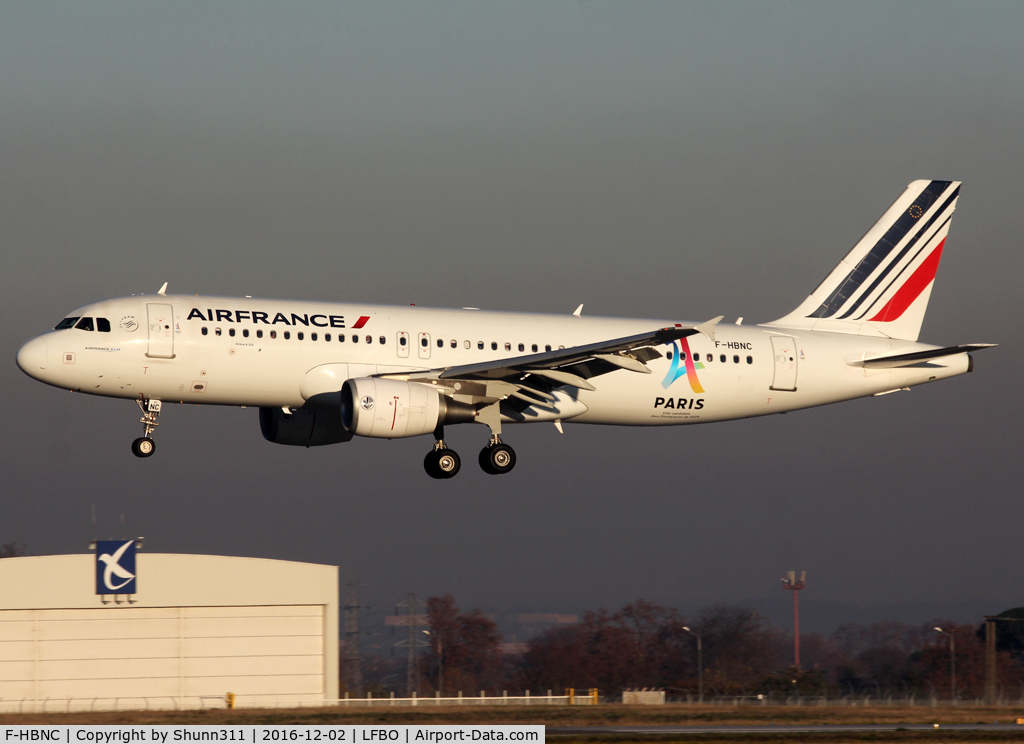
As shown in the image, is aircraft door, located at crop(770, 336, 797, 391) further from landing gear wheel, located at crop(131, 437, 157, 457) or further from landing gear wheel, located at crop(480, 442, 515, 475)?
landing gear wheel, located at crop(131, 437, 157, 457)

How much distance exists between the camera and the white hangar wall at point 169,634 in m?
54.3

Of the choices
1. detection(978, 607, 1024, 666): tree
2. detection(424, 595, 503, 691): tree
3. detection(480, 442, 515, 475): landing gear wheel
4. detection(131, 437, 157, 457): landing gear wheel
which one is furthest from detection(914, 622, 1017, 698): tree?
detection(131, 437, 157, 457): landing gear wheel

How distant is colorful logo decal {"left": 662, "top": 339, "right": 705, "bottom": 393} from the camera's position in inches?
1676

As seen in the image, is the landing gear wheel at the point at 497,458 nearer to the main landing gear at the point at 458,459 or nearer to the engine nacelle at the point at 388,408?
the main landing gear at the point at 458,459

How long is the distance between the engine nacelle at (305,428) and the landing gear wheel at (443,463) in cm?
325

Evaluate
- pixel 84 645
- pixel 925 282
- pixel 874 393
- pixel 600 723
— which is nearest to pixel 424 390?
pixel 600 723

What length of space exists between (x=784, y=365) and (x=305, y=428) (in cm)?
1689

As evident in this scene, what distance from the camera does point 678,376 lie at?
42.7 m

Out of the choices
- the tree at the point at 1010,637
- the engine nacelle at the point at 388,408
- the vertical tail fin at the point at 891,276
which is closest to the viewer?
the engine nacelle at the point at 388,408

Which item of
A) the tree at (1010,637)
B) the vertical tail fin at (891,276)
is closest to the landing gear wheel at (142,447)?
the vertical tail fin at (891,276)

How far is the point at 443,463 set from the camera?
40938mm

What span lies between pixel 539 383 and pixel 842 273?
1545 centimetres

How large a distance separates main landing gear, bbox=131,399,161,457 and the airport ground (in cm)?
877

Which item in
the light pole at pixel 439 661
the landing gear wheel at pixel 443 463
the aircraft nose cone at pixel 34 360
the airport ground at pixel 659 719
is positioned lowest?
the light pole at pixel 439 661
